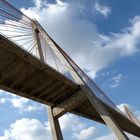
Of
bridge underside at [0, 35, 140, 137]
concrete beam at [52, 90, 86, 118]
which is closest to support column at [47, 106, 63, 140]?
concrete beam at [52, 90, 86, 118]

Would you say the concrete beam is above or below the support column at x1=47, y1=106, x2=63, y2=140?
above

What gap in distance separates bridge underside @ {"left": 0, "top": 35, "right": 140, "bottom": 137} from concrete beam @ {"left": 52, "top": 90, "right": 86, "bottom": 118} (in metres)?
0.15

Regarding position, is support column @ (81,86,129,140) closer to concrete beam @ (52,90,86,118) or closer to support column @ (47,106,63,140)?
concrete beam @ (52,90,86,118)

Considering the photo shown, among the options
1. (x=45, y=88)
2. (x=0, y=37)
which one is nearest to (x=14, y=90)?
(x=45, y=88)

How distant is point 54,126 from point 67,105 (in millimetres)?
1374

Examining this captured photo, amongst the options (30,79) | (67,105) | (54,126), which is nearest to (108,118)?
(67,105)

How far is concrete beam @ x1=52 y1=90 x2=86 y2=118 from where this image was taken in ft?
56.5

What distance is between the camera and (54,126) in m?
16.9

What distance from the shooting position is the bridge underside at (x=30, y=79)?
1262cm

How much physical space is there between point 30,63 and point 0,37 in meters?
2.18

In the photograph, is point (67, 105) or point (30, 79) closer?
point (30, 79)

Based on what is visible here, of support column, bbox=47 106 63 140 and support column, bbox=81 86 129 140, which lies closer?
support column, bbox=81 86 129 140

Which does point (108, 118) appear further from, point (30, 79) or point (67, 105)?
point (30, 79)

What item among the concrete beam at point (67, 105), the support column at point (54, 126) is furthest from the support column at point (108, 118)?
the support column at point (54, 126)
